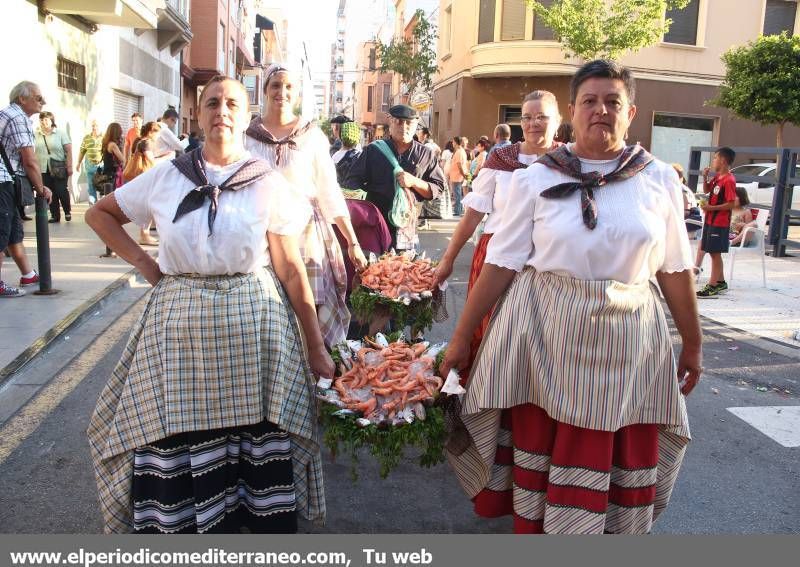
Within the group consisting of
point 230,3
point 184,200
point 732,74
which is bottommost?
point 184,200

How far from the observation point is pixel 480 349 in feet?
10.1

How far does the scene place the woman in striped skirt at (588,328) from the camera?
8.84 feet

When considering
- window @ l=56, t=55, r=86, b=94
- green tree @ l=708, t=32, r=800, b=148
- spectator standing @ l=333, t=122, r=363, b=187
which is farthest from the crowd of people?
green tree @ l=708, t=32, r=800, b=148

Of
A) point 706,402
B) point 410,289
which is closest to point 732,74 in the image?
point 706,402

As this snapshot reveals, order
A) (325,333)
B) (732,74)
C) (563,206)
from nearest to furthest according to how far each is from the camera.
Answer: (563,206), (325,333), (732,74)

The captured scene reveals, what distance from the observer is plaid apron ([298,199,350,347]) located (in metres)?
4.44

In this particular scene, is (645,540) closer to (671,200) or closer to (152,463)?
(671,200)

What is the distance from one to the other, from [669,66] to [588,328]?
1107 inches

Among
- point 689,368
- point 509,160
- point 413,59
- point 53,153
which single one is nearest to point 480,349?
point 689,368

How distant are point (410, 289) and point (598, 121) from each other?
7.52 feet

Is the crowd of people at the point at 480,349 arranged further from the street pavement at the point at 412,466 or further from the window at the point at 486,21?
the window at the point at 486,21

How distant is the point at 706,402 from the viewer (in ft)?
18.9

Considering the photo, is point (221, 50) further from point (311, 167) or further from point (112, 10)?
point (311, 167)

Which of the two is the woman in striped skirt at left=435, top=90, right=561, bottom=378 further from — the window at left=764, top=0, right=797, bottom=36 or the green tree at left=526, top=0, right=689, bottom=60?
the window at left=764, top=0, right=797, bottom=36
